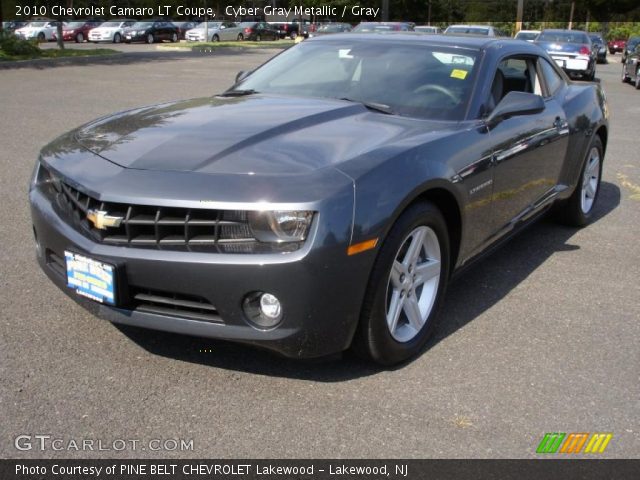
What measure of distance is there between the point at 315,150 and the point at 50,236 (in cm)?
128

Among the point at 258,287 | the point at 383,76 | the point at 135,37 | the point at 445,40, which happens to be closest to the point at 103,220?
the point at 258,287

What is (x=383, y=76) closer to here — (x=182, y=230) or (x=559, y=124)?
(x=559, y=124)

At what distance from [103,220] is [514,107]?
238 centimetres

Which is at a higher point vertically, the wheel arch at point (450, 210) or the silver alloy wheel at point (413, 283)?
the wheel arch at point (450, 210)

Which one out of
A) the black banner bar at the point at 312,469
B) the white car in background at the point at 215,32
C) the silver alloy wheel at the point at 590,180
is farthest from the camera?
the white car in background at the point at 215,32

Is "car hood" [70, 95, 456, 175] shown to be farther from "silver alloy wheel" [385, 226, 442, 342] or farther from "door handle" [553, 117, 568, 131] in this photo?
"door handle" [553, 117, 568, 131]

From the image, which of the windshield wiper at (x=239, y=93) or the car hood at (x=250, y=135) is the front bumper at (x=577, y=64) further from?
the car hood at (x=250, y=135)

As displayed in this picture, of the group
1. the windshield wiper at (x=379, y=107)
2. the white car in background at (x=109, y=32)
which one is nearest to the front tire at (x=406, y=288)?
the windshield wiper at (x=379, y=107)

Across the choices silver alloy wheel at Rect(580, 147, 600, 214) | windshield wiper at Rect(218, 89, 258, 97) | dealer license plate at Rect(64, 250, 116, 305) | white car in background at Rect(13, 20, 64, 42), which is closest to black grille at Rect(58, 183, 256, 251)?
dealer license plate at Rect(64, 250, 116, 305)

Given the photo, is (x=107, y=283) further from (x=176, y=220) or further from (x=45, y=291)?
(x=45, y=291)

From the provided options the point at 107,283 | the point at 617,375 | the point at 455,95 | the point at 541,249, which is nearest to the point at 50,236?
the point at 107,283

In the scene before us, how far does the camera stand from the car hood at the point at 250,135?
2.93 meters

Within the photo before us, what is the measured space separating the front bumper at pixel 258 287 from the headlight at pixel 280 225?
0.05 meters

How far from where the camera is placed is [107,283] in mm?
2799
